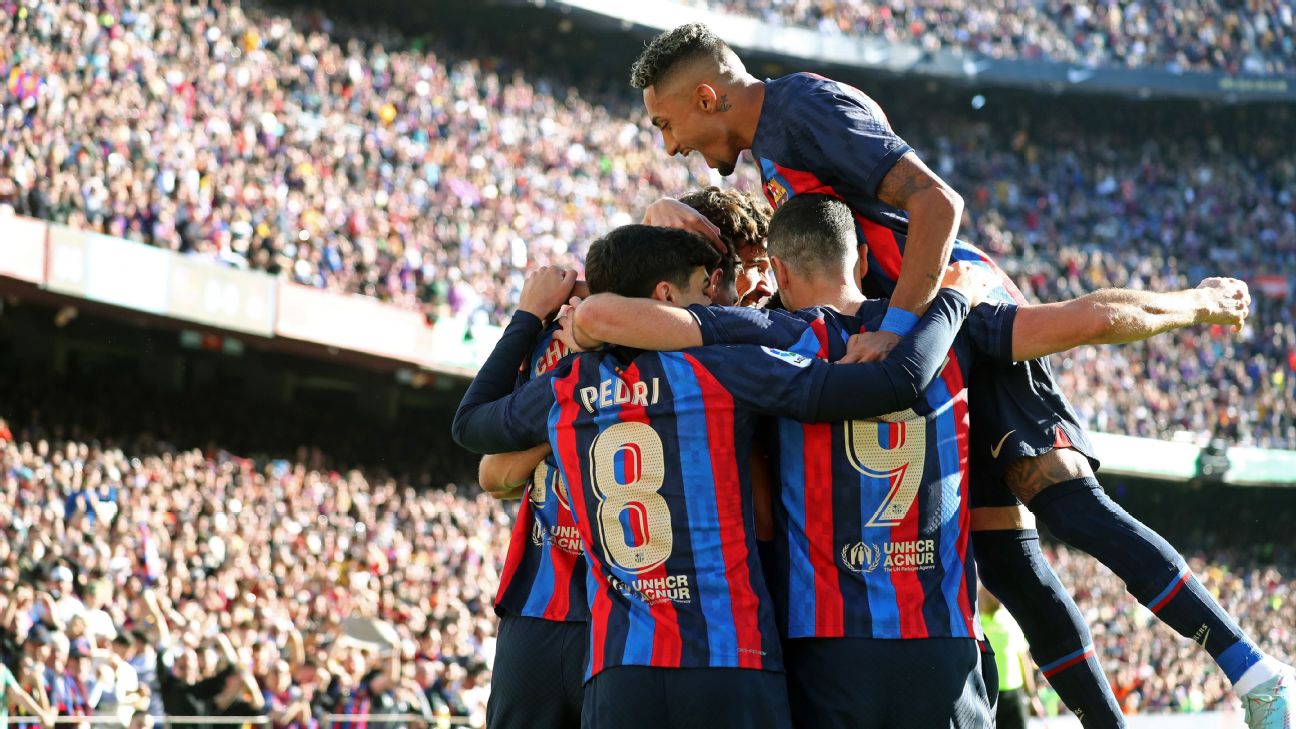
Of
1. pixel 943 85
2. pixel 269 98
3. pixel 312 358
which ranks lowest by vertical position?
pixel 312 358

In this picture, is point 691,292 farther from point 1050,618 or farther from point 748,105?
point 1050,618

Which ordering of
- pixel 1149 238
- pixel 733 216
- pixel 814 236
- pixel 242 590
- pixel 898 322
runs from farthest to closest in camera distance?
pixel 1149 238 → pixel 242 590 → pixel 733 216 → pixel 814 236 → pixel 898 322

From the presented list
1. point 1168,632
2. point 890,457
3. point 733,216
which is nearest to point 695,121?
point 733,216

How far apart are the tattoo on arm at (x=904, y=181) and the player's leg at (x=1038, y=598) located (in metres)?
0.80

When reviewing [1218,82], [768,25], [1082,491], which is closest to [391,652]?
[1082,491]

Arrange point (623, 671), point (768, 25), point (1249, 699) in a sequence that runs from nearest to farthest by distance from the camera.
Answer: point (623, 671), point (1249, 699), point (768, 25)

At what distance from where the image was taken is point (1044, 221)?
3152 cm

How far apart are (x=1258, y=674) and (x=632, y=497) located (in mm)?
1724

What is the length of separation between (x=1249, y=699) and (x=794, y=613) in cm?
128

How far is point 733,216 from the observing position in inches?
156

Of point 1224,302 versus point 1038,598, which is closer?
point 1224,302

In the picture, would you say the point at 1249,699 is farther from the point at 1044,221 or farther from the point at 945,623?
the point at 1044,221

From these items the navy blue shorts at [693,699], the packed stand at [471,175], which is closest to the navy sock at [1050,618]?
the navy blue shorts at [693,699]

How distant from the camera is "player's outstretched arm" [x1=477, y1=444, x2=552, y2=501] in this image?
3.60 metres
